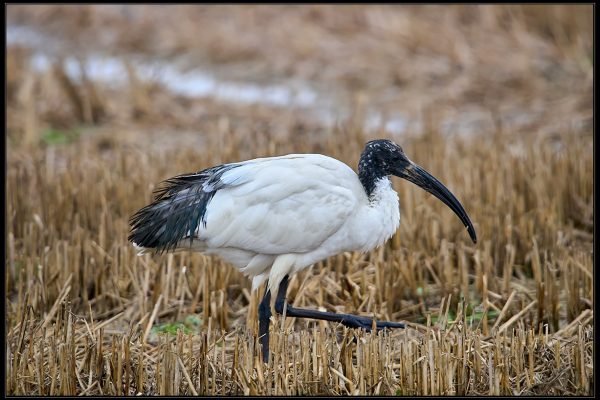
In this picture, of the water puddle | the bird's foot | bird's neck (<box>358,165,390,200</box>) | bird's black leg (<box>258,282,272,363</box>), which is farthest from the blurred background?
the bird's foot

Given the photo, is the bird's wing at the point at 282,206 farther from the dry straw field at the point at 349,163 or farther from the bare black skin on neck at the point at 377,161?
the dry straw field at the point at 349,163

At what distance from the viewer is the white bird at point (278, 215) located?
5492 millimetres

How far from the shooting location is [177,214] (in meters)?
5.56

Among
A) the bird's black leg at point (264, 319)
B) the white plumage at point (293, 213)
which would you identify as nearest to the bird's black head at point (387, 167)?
the white plumage at point (293, 213)

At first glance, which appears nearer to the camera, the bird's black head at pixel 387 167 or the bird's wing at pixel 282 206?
the bird's wing at pixel 282 206

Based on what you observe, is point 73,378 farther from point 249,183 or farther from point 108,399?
point 249,183

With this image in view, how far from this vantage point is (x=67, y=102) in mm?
12133

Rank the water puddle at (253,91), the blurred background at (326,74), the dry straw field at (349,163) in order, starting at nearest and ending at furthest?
→ the dry straw field at (349,163) → the water puddle at (253,91) → the blurred background at (326,74)

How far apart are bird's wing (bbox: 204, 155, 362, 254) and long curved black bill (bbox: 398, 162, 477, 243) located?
343 mm

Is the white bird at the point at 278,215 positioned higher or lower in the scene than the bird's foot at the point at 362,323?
higher

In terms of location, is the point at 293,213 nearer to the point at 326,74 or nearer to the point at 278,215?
the point at 278,215

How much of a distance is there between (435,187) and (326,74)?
297 inches

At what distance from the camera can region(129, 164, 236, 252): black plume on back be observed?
554 centimetres

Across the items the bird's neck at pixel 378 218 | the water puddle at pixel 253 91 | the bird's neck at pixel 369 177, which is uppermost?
the water puddle at pixel 253 91
